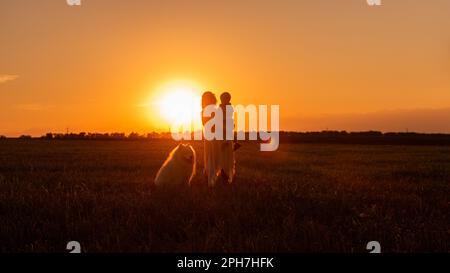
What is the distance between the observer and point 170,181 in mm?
10320

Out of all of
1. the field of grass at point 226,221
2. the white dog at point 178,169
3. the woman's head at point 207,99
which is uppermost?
the woman's head at point 207,99

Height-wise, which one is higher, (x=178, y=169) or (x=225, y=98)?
(x=225, y=98)

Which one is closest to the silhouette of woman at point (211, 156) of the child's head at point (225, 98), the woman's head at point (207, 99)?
the woman's head at point (207, 99)

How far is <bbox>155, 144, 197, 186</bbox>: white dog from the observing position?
10.4m

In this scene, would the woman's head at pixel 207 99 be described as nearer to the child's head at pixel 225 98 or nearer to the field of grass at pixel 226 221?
the child's head at pixel 225 98

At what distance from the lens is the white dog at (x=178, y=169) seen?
34.0 feet

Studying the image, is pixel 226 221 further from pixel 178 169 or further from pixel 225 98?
pixel 225 98

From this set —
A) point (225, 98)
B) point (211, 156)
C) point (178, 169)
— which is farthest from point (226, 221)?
point (225, 98)

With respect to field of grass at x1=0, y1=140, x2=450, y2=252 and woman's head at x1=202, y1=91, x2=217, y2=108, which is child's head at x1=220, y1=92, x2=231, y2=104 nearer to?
woman's head at x1=202, y1=91, x2=217, y2=108

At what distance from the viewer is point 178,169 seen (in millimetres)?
10484

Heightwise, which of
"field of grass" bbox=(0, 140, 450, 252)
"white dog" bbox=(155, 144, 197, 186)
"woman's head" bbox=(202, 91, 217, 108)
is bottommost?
"field of grass" bbox=(0, 140, 450, 252)

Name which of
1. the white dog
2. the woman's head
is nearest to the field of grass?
the white dog

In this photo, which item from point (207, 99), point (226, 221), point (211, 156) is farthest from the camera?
point (207, 99)
